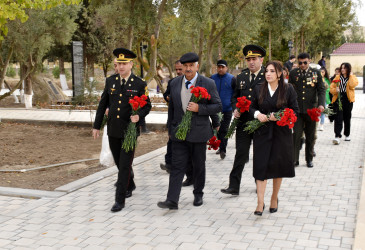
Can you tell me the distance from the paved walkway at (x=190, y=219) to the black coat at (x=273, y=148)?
54 cm

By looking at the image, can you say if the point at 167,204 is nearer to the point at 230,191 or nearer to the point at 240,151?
the point at 230,191

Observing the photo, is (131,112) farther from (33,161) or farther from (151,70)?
(151,70)

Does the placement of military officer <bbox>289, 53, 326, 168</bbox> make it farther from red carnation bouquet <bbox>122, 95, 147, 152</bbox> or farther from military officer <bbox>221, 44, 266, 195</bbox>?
red carnation bouquet <bbox>122, 95, 147, 152</bbox>

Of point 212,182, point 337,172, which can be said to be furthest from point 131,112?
point 337,172

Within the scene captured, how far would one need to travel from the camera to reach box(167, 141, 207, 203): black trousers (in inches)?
231

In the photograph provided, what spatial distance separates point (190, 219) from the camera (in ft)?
18.5

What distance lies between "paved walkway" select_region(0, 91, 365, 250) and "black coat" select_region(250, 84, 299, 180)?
542mm

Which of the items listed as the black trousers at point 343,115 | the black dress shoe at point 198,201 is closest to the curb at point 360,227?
the black dress shoe at point 198,201

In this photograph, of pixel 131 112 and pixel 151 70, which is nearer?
pixel 131 112

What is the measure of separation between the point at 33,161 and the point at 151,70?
19.7ft

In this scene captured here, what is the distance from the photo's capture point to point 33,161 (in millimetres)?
9914

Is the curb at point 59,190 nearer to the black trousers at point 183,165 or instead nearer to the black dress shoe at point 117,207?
the black dress shoe at point 117,207

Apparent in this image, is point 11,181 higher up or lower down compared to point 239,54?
lower down

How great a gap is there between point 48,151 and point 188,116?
6127mm
